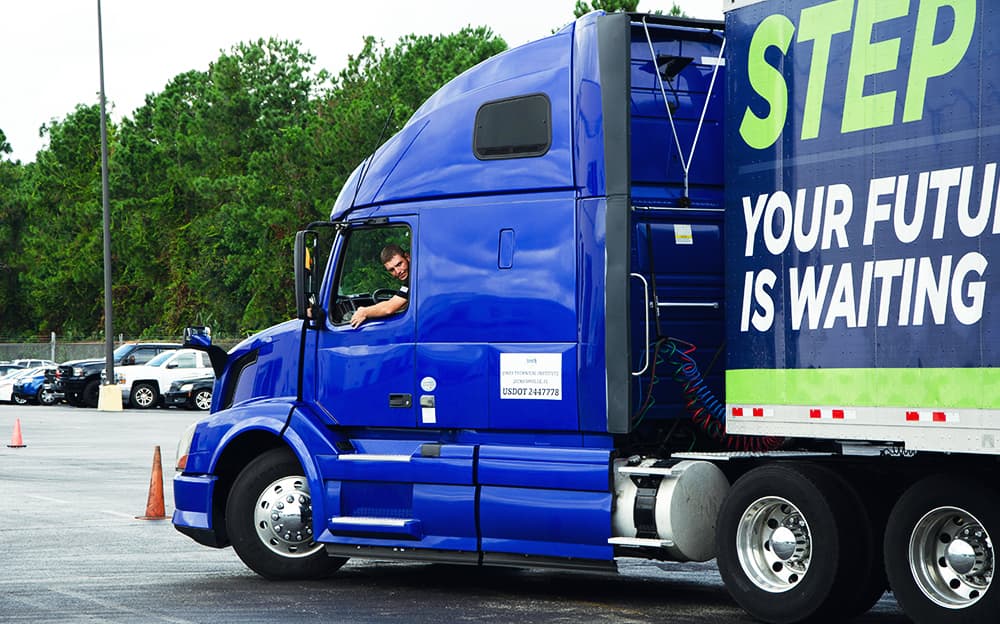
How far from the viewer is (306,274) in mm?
10727

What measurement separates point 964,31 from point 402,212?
4.20m

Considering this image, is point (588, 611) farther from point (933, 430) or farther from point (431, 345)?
point (933, 430)

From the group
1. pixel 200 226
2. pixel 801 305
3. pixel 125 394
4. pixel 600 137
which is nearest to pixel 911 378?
pixel 801 305

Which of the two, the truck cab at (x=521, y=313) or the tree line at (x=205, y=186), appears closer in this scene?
the truck cab at (x=521, y=313)

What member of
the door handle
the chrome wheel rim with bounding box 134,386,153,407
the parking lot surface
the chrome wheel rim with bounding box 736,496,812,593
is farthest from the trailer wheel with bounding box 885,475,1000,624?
the chrome wheel rim with bounding box 134,386,153,407

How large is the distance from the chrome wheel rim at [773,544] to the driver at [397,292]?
2882 millimetres

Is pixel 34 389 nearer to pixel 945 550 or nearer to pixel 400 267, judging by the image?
pixel 400 267

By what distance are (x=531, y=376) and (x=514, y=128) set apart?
62.0 inches

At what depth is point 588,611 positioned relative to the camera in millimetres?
9578

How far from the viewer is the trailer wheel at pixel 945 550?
7719mm

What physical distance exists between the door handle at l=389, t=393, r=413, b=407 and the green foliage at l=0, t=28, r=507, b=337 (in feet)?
125

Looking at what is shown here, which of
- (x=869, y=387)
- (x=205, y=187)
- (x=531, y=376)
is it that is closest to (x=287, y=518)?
(x=531, y=376)

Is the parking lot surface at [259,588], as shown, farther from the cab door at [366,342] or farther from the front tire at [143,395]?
the front tire at [143,395]

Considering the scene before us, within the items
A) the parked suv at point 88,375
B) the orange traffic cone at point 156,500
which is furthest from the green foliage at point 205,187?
the orange traffic cone at point 156,500
